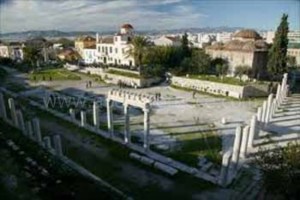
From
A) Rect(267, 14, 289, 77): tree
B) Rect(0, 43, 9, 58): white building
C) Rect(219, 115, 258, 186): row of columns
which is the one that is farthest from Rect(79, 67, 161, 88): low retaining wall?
Rect(0, 43, 9, 58): white building

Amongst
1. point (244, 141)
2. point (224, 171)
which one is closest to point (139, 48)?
point (244, 141)

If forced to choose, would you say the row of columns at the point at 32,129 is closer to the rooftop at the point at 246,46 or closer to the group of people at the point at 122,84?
the group of people at the point at 122,84

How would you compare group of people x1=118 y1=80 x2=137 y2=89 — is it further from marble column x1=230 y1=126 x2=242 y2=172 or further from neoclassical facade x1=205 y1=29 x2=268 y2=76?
marble column x1=230 y1=126 x2=242 y2=172

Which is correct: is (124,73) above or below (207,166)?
above

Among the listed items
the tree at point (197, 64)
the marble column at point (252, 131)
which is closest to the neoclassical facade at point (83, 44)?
the tree at point (197, 64)

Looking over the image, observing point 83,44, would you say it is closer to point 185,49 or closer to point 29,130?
point 185,49
